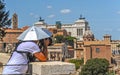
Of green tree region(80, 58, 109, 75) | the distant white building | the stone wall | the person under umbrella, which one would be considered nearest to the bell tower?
green tree region(80, 58, 109, 75)

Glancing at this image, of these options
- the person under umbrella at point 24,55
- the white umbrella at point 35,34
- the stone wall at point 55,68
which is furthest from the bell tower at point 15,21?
the stone wall at point 55,68

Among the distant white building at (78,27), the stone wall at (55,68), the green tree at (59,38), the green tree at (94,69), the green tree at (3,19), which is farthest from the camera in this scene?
the distant white building at (78,27)

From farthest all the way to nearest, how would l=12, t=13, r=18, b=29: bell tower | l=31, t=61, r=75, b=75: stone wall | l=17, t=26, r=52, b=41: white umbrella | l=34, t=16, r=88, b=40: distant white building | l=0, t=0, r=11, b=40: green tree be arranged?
l=34, t=16, r=88, b=40: distant white building < l=12, t=13, r=18, b=29: bell tower < l=0, t=0, r=11, b=40: green tree < l=17, t=26, r=52, b=41: white umbrella < l=31, t=61, r=75, b=75: stone wall

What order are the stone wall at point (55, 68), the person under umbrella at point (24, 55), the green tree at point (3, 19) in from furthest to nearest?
the green tree at point (3, 19) < the person under umbrella at point (24, 55) < the stone wall at point (55, 68)

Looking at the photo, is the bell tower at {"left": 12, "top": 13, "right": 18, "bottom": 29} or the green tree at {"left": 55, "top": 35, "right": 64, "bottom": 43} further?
the green tree at {"left": 55, "top": 35, "right": 64, "bottom": 43}

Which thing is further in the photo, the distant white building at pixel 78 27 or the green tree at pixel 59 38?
the distant white building at pixel 78 27

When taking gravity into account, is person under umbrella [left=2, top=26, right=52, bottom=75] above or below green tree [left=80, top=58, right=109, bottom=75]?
above

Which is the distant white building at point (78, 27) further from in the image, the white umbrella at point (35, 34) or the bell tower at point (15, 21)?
the white umbrella at point (35, 34)

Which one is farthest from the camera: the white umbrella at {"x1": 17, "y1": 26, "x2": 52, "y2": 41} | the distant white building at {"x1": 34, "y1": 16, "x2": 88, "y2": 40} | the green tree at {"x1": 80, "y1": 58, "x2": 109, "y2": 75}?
the distant white building at {"x1": 34, "y1": 16, "x2": 88, "y2": 40}

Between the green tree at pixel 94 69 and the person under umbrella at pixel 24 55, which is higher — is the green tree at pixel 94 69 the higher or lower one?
the lower one

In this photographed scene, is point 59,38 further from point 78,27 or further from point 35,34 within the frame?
point 35,34

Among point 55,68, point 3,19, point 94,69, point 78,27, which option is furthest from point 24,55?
point 78,27

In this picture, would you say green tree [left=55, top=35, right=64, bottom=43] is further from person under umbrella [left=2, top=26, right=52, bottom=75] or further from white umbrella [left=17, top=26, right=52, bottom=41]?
person under umbrella [left=2, top=26, right=52, bottom=75]

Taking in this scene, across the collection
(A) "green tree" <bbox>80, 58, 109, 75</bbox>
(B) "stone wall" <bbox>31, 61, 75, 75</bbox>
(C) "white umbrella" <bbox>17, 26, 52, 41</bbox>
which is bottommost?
(A) "green tree" <bbox>80, 58, 109, 75</bbox>
